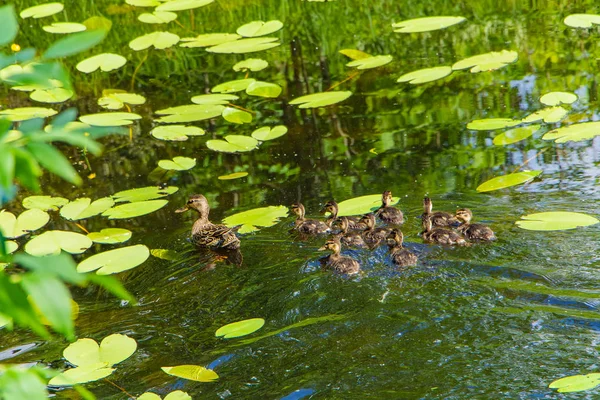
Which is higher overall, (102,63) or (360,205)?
(102,63)

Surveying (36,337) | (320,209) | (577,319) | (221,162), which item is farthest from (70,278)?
(221,162)

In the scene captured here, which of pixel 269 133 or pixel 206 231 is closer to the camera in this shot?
pixel 206 231

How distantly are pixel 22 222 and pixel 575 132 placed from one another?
4047 mm

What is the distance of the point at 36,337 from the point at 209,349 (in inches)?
41.6

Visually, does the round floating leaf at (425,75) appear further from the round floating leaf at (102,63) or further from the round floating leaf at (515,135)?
the round floating leaf at (102,63)

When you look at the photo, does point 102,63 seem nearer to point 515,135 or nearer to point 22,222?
point 22,222

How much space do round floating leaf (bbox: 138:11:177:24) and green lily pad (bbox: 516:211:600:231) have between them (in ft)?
17.6

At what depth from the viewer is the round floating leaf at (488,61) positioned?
24.2 feet

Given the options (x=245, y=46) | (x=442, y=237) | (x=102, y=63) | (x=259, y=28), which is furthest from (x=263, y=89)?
(x=442, y=237)

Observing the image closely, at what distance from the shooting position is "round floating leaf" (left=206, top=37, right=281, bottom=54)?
8180 mm

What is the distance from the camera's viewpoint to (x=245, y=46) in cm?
827

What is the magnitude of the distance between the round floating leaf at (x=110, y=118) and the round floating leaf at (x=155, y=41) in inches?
58.2

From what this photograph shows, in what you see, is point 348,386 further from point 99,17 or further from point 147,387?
point 99,17

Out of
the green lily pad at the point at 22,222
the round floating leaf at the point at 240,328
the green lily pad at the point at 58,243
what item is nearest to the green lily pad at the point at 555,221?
the round floating leaf at the point at 240,328
